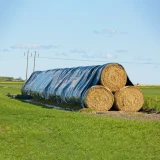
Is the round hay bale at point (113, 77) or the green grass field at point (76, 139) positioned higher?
the round hay bale at point (113, 77)

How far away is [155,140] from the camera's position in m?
13.7

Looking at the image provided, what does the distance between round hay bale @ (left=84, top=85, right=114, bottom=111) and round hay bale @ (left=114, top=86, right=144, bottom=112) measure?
1.77ft

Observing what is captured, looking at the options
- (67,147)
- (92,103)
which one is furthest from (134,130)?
(92,103)

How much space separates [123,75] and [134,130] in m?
10.7

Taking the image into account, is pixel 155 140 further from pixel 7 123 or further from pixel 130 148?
pixel 7 123

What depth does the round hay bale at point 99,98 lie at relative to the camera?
23.8 metres

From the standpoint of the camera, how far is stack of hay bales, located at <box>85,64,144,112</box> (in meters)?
23.9

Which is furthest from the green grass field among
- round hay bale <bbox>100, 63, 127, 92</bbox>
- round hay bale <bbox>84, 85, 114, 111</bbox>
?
round hay bale <bbox>100, 63, 127, 92</bbox>

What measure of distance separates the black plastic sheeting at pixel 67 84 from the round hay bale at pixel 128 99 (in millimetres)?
955

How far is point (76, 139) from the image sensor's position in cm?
1296

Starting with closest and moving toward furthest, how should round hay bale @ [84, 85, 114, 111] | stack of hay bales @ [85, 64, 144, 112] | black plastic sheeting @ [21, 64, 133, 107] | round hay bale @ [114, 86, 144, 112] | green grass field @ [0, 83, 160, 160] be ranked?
green grass field @ [0, 83, 160, 160], round hay bale @ [84, 85, 114, 111], stack of hay bales @ [85, 64, 144, 112], round hay bale @ [114, 86, 144, 112], black plastic sheeting @ [21, 64, 133, 107]

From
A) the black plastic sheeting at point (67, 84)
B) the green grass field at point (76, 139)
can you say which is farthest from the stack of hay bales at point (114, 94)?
the green grass field at point (76, 139)

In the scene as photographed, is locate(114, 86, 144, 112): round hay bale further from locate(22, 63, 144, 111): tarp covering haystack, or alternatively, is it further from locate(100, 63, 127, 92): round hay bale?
locate(100, 63, 127, 92): round hay bale

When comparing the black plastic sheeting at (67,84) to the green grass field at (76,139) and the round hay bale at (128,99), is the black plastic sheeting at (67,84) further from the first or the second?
the green grass field at (76,139)
